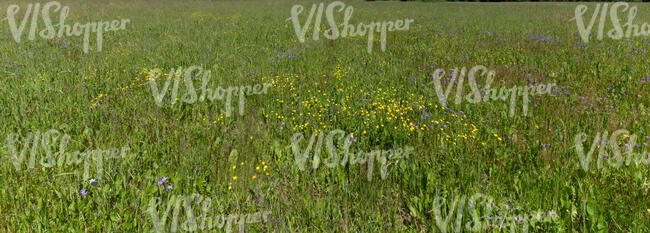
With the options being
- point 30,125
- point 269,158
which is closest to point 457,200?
point 269,158

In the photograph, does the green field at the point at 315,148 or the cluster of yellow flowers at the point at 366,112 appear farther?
the cluster of yellow flowers at the point at 366,112

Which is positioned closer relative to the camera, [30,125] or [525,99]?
[30,125]

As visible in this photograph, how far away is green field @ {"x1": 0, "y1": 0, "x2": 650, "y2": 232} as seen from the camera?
2229 millimetres

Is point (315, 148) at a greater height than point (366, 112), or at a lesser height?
lesser

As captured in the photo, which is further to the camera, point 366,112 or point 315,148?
point 366,112

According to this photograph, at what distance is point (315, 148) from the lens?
3230 mm

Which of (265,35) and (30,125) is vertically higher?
(265,35)

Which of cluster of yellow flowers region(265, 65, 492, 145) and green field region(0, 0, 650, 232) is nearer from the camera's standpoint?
green field region(0, 0, 650, 232)

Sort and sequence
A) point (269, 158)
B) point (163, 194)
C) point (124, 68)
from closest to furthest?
point (163, 194) → point (269, 158) → point (124, 68)

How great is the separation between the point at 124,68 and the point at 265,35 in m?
4.91

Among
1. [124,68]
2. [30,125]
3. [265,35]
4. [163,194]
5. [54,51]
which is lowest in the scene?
[163,194]

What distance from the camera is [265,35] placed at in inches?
403

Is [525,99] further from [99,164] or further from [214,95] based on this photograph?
[99,164]

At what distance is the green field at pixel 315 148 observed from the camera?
2.23m
